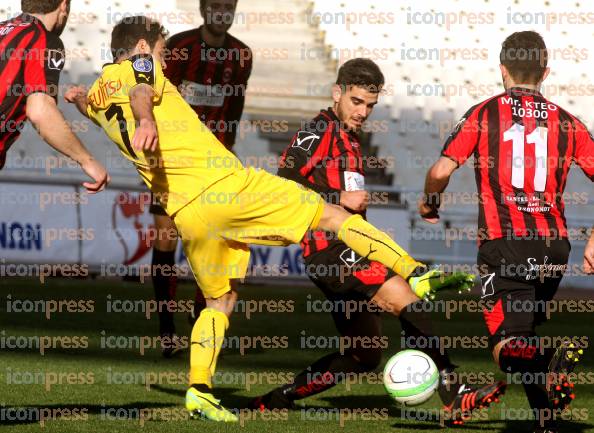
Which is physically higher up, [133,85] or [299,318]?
[133,85]

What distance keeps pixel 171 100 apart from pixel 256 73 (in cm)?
1515

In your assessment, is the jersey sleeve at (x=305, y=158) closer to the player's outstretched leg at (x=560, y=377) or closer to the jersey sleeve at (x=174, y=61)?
the player's outstretched leg at (x=560, y=377)

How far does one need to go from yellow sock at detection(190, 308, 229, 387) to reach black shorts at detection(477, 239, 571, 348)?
125 cm

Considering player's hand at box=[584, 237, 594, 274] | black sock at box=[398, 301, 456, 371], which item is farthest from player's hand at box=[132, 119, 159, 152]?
player's hand at box=[584, 237, 594, 274]

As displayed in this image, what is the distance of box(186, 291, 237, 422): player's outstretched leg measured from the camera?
496cm

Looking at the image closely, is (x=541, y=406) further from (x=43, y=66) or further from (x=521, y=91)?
(x=43, y=66)

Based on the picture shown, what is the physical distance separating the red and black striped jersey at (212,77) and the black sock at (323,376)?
2.68 meters

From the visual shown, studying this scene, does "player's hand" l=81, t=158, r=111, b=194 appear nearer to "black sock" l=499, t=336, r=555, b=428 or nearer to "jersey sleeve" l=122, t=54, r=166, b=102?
"jersey sleeve" l=122, t=54, r=166, b=102

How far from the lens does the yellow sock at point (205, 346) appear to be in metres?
5.06

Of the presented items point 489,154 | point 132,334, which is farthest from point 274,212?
point 132,334

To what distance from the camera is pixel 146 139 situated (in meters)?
4.66

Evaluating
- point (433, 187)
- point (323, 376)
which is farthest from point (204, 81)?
point (433, 187)

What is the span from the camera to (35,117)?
4879mm

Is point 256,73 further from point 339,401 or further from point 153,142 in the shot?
point 153,142
